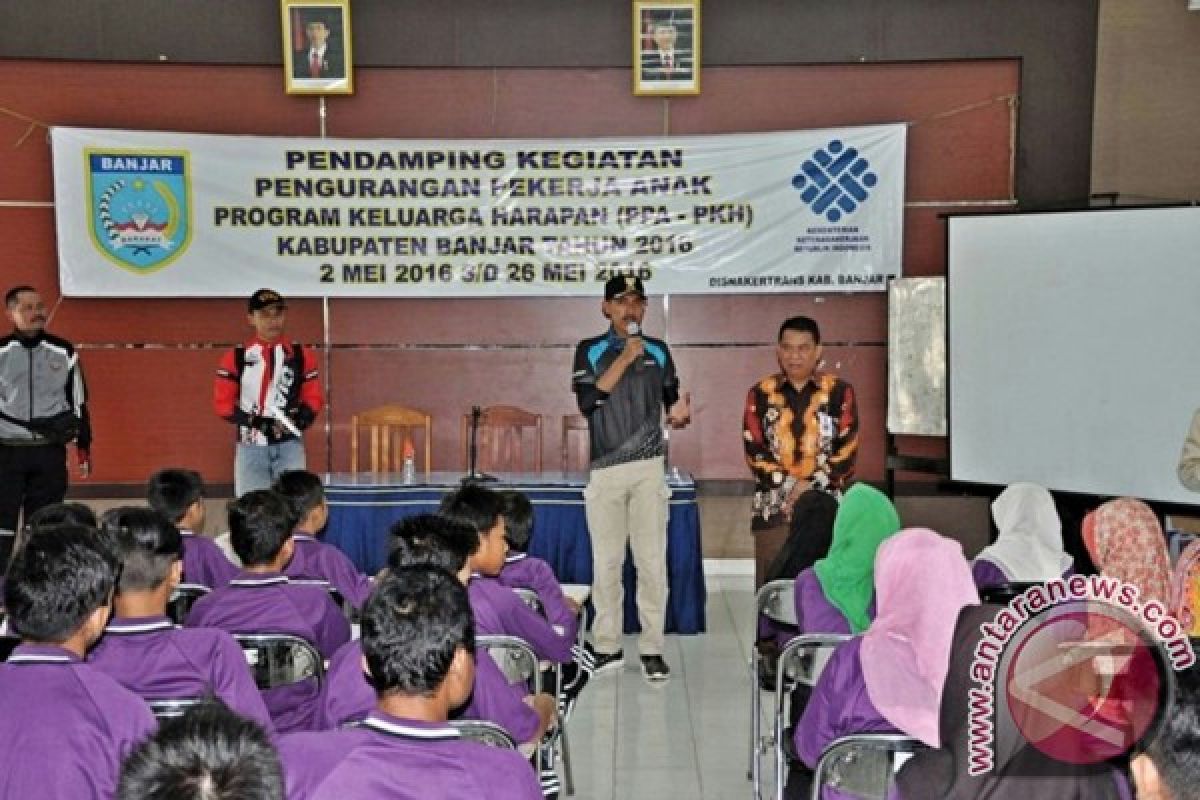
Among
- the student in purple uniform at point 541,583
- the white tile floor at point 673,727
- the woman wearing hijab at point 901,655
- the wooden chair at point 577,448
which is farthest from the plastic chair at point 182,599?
the wooden chair at point 577,448

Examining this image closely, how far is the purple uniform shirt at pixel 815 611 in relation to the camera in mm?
3451

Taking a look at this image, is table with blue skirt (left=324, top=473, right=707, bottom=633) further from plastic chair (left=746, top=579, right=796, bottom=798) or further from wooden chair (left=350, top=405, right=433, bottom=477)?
plastic chair (left=746, top=579, right=796, bottom=798)

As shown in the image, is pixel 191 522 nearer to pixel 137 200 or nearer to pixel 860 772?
pixel 860 772

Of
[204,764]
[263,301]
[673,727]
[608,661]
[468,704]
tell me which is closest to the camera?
[204,764]

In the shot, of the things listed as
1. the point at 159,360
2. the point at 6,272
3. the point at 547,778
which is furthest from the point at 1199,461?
the point at 6,272

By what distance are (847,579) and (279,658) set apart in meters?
1.54

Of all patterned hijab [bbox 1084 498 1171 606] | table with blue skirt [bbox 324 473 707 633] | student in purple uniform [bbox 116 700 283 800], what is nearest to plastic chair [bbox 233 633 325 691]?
student in purple uniform [bbox 116 700 283 800]

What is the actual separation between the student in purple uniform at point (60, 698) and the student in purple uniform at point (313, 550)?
1.45 metres

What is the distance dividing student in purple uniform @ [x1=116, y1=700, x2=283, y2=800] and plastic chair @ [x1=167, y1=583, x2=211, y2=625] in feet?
7.69

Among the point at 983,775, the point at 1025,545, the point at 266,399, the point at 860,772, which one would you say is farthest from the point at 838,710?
the point at 266,399

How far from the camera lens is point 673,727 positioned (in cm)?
463

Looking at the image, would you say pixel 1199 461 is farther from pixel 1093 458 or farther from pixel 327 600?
pixel 327 600

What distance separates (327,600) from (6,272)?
516cm

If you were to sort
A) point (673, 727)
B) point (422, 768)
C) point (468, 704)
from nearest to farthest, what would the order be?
1. point (422, 768)
2. point (468, 704)
3. point (673, 727)
